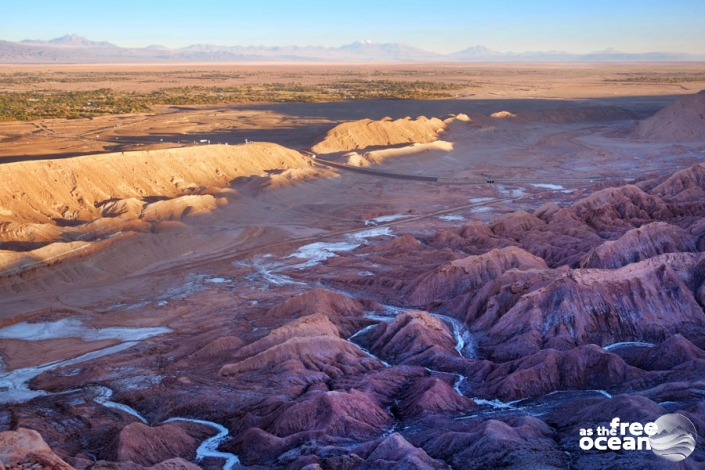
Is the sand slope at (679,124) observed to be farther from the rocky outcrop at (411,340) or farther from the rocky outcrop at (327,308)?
the rocky outcrop at (411,340)

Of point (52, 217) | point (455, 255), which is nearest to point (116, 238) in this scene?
point (52, 217)

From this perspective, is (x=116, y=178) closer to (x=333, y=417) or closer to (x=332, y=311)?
(x=332, y=311)

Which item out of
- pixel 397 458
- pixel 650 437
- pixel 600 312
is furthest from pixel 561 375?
pixel 397 458

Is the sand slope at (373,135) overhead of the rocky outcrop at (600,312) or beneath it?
overhead

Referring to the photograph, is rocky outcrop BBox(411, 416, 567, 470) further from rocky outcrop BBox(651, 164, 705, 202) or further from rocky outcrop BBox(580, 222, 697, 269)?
rocky outcrop BBox(651, 164, 705, 202)

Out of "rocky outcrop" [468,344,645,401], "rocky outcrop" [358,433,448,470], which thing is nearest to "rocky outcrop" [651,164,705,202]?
"rocky outcrop" [468,344,645,401]

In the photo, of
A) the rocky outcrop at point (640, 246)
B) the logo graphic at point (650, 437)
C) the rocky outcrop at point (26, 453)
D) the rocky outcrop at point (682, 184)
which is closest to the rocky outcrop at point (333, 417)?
the logo graphic at point (650, 437)
